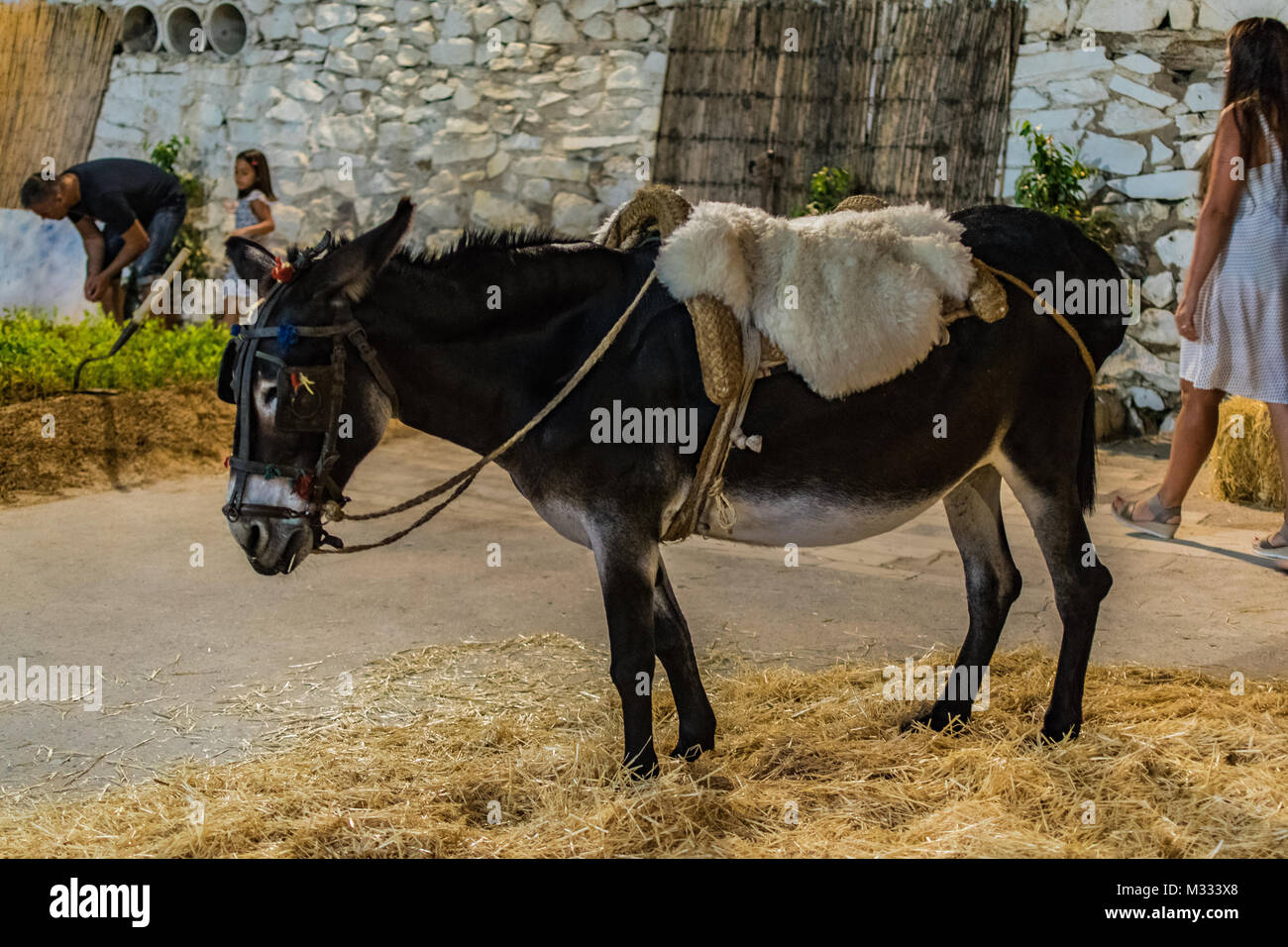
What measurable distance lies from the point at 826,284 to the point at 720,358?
0.39 metres

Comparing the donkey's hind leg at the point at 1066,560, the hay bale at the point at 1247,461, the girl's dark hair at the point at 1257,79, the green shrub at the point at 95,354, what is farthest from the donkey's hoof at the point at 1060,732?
the green shrub at the point at 95,354

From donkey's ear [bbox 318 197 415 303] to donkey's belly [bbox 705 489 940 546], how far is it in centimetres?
104

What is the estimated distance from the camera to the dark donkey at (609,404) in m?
2.78

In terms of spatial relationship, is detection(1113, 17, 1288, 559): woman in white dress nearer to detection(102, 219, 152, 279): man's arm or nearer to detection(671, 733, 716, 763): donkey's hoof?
detection(671, 733, 716, 763): donkey's hoof

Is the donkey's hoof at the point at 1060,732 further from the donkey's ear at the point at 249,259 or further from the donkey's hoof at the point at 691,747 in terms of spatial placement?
the donkey's ear at the point at 249,259

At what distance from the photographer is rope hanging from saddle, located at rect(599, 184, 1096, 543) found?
2852 millimetres

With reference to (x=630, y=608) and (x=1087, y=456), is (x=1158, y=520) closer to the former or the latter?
(x=1087, y=456)

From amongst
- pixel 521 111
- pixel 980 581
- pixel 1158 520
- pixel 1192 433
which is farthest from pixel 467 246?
pixel 521 111

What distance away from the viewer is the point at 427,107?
10570 mm

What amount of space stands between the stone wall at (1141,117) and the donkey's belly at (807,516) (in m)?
6.27

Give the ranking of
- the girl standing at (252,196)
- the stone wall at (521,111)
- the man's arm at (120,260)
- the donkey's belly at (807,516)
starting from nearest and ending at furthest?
1. the donkey's belly at (807,516)
2. the man's arm at (120,260)
3. the stone wall at (521,111)
4. the girl standing at (252,196)

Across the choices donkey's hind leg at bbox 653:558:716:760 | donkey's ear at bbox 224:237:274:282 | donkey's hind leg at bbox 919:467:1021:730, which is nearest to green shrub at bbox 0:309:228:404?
donkey's ear at bbox 224:237:274:282
